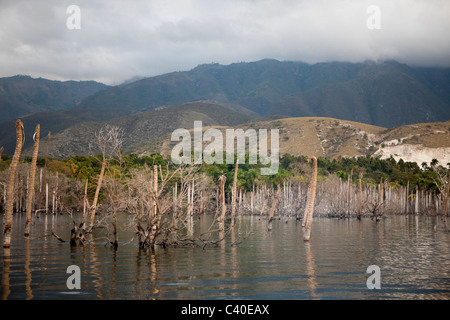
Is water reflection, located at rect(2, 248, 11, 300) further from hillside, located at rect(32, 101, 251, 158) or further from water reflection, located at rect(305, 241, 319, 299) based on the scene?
hillside, located at rect(32, 101, 251, 158)

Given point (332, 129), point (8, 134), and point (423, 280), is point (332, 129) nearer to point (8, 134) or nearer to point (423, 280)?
point (423, 280)

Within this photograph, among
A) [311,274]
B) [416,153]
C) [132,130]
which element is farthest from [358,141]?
[311,274]

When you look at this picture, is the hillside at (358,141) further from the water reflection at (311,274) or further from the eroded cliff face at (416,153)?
the water reflection at (311,274)

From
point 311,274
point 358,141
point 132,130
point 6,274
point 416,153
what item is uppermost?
point 132,130

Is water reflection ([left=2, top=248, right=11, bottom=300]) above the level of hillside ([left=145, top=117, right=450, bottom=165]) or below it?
below

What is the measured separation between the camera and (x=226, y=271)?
61.9 feet

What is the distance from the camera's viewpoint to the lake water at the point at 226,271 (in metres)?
14.8

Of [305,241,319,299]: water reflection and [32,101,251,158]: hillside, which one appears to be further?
[32,101,251,158]: hillside

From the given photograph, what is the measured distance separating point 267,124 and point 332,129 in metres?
24.6

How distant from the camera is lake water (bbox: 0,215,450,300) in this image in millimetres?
14828

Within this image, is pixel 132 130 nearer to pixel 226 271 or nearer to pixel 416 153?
pixel 416 153

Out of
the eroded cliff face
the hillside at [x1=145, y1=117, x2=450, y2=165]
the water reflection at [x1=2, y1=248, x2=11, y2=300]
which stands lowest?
the water reflection at [x1=2, y1=248, x2=11, y2=300]

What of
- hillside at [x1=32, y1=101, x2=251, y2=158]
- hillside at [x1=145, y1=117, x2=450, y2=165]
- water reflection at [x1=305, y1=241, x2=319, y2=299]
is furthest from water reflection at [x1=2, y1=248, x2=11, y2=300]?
hillside at [x1=145, y1=117, x2=450, y2=165]

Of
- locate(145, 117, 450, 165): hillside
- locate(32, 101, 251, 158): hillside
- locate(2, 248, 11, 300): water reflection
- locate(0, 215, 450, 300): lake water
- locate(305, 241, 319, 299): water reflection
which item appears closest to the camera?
locate(2, 248, 11, 300): water reflection
